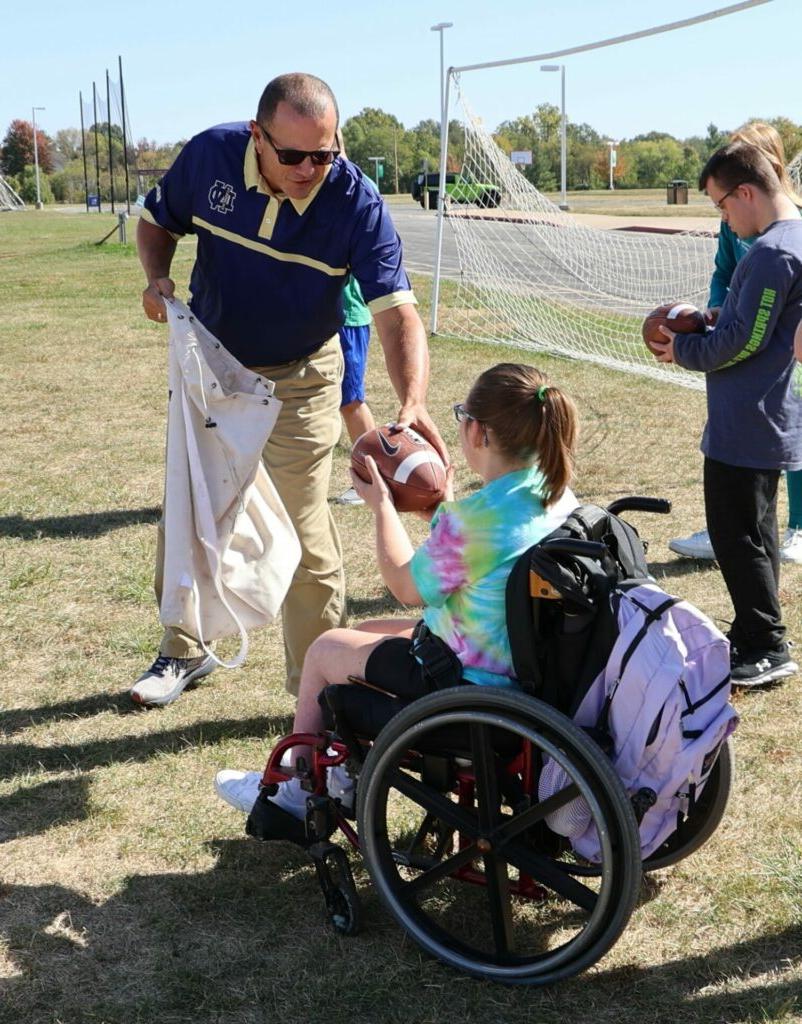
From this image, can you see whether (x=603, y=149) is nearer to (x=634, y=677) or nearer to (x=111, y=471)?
(x=111, y=471)

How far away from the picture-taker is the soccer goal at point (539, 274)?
12180mm

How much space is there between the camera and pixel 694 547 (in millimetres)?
5777

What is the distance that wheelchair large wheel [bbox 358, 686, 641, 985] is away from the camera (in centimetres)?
250

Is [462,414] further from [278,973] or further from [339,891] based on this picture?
[278,973]

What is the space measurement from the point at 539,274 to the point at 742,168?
1215 cm

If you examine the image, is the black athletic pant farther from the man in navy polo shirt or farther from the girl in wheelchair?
the girl in wheelchair

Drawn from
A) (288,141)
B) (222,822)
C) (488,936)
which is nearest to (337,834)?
(222,822)

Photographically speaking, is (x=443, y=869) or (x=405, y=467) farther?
(x=405, y=467)

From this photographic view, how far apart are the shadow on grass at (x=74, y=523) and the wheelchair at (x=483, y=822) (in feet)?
11.8

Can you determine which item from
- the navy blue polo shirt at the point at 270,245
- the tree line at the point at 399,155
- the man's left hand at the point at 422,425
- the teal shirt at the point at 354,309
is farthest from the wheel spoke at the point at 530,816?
the tree line at the point at 399,155

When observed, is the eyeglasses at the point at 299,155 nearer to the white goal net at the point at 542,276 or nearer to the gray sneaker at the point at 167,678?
the gray sneaker at the point at 167,678

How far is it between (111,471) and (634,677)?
18.7ft

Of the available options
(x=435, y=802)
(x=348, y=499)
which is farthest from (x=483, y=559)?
(x=348, y=499)

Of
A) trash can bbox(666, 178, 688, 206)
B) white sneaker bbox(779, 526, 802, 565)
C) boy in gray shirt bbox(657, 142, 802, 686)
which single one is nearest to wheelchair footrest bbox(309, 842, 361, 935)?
boy in gray shirt bbox(657, 142, 802, 686)
